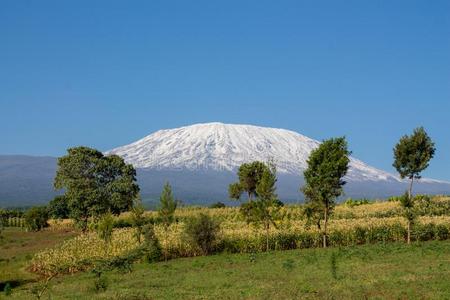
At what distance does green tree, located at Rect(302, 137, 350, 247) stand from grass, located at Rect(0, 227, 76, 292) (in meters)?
20.5

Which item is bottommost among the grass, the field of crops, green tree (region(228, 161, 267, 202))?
the grass

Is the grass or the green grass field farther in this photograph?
the grass

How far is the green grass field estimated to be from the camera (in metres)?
21.6

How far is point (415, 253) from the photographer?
1332 inches

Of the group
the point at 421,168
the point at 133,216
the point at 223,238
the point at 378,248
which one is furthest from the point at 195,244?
the point at 421,168

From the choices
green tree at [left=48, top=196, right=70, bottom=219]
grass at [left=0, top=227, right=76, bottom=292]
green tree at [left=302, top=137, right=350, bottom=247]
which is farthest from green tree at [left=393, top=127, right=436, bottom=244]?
green tree at [left=48, top=196, right=70, bottom=219]

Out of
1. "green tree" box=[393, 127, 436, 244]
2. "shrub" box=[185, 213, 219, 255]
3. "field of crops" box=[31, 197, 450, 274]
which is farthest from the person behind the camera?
"green tree" box=[393, 127, 436, 244]

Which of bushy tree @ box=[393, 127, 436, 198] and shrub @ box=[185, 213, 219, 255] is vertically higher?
bushy tree @ box=[393, 127, 436, 198]

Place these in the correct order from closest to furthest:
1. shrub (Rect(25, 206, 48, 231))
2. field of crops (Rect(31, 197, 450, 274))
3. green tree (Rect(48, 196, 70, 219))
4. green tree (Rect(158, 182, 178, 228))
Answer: field of crops (Rect(31, 197, 450, 274)) → green tree (Rect(158, 182, 178, 228)) → shrub (Rect(25, 206, 48, 231)) → green tree (Rect(48, 196, 70, 219))

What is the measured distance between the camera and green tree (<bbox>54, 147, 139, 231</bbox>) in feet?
226

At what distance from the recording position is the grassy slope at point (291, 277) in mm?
21594

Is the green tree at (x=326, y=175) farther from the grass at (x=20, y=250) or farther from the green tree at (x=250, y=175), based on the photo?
the green tree at (x=250, y=175)

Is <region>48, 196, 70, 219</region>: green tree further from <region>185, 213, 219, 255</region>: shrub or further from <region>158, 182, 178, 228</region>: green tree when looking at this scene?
<region>185, 213, 219, 255</region>: shrub

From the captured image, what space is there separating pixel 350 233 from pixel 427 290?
22809 millimetres
